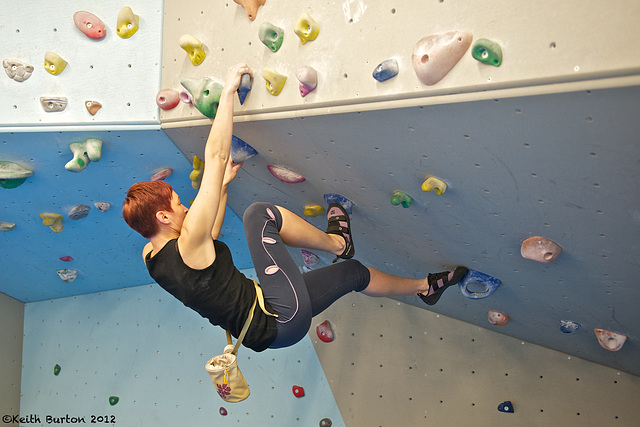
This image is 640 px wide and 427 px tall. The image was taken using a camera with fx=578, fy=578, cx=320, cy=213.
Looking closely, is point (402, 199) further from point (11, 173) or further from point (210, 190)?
point (11, 173)

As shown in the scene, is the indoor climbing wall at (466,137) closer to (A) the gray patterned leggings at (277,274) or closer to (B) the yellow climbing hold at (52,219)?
(A) the gray patterned leggings at (277,274)

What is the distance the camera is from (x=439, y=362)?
8.40ft

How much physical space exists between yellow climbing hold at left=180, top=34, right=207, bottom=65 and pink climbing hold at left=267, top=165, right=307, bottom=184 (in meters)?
0.44

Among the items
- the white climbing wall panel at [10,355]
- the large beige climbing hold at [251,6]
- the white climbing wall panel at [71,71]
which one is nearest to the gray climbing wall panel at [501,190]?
the white climbing wall panel at [71,71]

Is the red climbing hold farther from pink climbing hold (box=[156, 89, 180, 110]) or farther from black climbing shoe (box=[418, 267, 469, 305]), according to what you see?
pink climbing hold (box=[156, 89, 180, 110])

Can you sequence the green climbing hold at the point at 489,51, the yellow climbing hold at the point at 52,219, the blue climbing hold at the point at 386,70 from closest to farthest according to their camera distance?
the green climbing hold at the point at 489,51
the blue climbing hold at the point at 386,70
the yellow climbing hold at the point at 52,219

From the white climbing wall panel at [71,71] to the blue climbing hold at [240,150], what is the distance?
0.31m

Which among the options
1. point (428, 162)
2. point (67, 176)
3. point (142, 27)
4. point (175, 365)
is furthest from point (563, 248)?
point (175, 365)

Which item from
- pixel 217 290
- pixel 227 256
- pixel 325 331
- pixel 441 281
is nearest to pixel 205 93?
pixel 227 256

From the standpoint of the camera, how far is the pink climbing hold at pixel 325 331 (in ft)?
9.16

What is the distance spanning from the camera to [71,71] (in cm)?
207

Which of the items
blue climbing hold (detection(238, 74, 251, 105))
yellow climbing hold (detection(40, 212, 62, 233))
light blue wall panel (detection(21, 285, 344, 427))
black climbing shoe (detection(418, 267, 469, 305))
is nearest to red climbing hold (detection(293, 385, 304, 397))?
light blue wall panel (detection(21, 285, 344, 427))

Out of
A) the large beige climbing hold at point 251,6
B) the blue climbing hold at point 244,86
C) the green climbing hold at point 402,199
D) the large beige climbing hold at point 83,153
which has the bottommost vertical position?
the large beige climbing hold at point 83,153

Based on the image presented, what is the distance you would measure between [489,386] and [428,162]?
1.30 m
